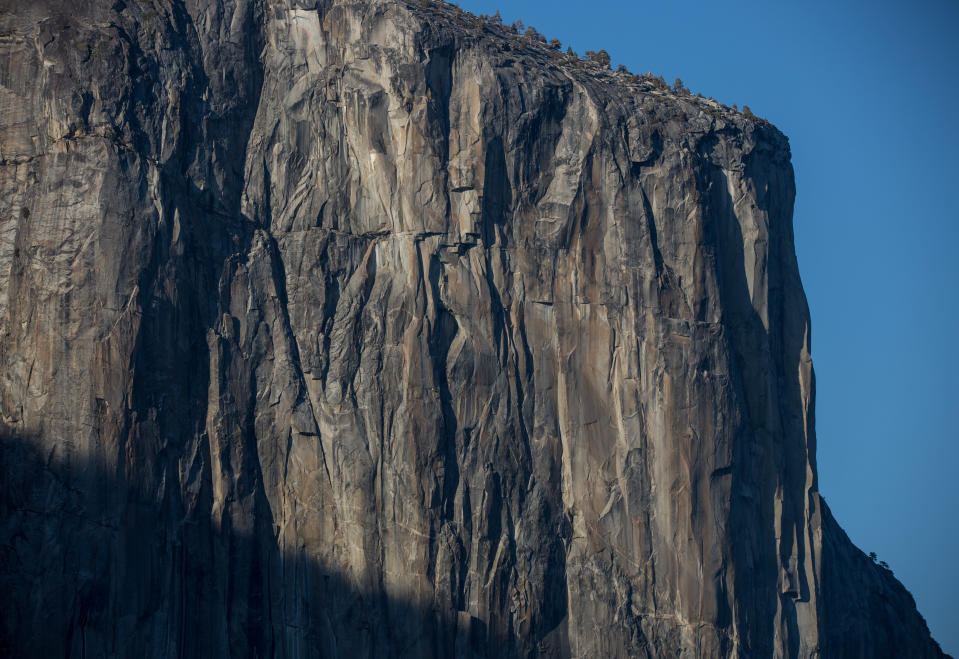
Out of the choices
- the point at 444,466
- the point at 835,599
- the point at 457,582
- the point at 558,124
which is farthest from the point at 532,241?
the point at 835,599

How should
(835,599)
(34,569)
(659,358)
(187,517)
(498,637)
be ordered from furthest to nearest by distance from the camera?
1. (835,599)
2. (659,358)
3. (498,637)
4. (187,517)
5. (34,569)

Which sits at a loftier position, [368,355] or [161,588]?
[368,355]

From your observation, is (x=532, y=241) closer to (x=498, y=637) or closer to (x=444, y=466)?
(x=444, y=466)

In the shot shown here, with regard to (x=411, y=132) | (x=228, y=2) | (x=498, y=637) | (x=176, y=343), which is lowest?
(x=498, y=637)

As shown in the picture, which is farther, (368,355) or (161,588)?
(368,355)
